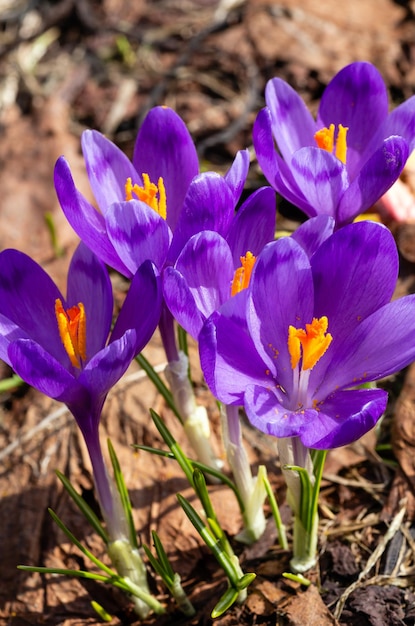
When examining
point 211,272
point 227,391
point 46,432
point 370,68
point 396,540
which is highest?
point 370,68

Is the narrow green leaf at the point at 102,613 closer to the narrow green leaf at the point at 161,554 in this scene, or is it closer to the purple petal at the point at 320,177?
the narrow green leaf at the point at 161,554

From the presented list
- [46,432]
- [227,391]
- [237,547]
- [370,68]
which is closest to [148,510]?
[237,547]

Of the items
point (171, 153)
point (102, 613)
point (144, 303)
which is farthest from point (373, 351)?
point (102, 613)

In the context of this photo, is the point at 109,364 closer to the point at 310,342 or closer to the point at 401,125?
the point at 310,342

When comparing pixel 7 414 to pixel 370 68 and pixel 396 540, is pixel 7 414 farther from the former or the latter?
pixel 370 68

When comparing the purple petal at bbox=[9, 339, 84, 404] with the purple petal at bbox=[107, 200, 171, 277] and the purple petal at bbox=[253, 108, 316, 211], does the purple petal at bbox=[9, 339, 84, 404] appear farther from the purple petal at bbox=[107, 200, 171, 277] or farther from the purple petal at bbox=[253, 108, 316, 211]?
the purple petal at bbox=[253, 108, 316, 211]

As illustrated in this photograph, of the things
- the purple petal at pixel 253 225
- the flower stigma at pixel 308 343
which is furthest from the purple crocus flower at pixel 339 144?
the flower stigma at pixel 308 343

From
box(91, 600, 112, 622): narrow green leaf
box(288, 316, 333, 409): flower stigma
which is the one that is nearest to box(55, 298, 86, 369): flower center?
box(288, 316, 333, 409): flower stigma
